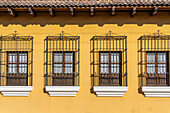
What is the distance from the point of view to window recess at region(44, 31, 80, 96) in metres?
6.59

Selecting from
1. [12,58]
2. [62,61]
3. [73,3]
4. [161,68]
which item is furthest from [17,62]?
[161,68]

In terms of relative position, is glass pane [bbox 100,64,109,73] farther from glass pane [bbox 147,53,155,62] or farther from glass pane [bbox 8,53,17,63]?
glass pane [bbox 8,53,17,63]

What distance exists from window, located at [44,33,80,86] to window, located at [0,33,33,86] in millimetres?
612

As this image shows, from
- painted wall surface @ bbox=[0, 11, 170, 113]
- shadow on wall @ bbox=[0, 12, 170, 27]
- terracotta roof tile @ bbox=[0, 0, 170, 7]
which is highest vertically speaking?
terracotta roof tile @ bbox=[0, 0, 170, 7]

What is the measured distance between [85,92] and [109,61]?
1.34 m

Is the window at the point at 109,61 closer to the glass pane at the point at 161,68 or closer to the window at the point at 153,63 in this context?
the window at the point at 153,63

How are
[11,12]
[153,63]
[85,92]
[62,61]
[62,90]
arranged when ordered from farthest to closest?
1. [62,61]
2. [153,63]
3. [85,92]
4. [62,90]
5. [11,12]

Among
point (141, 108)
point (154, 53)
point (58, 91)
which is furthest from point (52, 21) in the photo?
point (141, 108)

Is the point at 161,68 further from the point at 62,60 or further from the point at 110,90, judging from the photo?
the point at 62,60

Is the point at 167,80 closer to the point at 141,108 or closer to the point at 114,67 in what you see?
the point at 141,108

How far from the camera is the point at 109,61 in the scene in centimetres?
671

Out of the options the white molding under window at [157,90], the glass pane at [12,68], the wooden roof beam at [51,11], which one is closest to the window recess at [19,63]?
the glass pane at [12,68]

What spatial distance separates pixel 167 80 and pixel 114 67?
1829 millimetres

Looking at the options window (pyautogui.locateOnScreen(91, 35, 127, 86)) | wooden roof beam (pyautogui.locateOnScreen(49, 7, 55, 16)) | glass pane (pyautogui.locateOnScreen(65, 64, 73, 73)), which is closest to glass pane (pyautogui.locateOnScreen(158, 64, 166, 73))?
window (pyautogui.locateOnScreen(91, 35, 127, 86))
